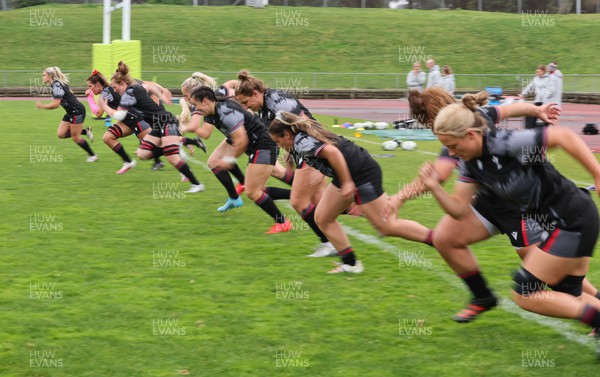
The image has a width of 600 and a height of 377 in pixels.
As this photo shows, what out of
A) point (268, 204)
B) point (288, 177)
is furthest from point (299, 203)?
point (288, 177)

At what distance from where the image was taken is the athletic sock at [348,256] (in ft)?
23.6

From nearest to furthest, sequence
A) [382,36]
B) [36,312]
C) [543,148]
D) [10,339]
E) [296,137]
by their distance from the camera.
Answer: [543,148] → [10,339] → [36,312] → [296,137] → [382,36]

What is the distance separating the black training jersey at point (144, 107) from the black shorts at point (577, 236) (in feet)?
27.1

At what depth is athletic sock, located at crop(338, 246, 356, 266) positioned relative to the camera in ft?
23.6

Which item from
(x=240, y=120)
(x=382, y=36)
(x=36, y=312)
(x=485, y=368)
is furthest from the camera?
(x=382, y=36)

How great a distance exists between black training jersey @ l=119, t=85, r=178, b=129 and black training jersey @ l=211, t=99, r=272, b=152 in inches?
130

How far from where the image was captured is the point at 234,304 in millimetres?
6371

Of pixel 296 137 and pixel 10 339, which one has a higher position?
pixel 296 137

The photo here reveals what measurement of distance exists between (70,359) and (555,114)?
363cm

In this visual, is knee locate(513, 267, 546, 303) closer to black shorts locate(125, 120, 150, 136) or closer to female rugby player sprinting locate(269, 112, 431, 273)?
female rugby player sprinting locate(269, 112, 431, 273)

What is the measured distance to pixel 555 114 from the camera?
5.56 m

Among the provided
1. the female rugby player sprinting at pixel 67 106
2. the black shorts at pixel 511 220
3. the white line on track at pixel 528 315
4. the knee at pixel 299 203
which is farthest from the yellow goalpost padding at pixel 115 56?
the black shorts at pixel 511 220

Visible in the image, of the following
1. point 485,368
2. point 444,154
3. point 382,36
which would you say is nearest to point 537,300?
point 485,368

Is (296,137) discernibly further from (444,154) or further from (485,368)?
(485,368)
